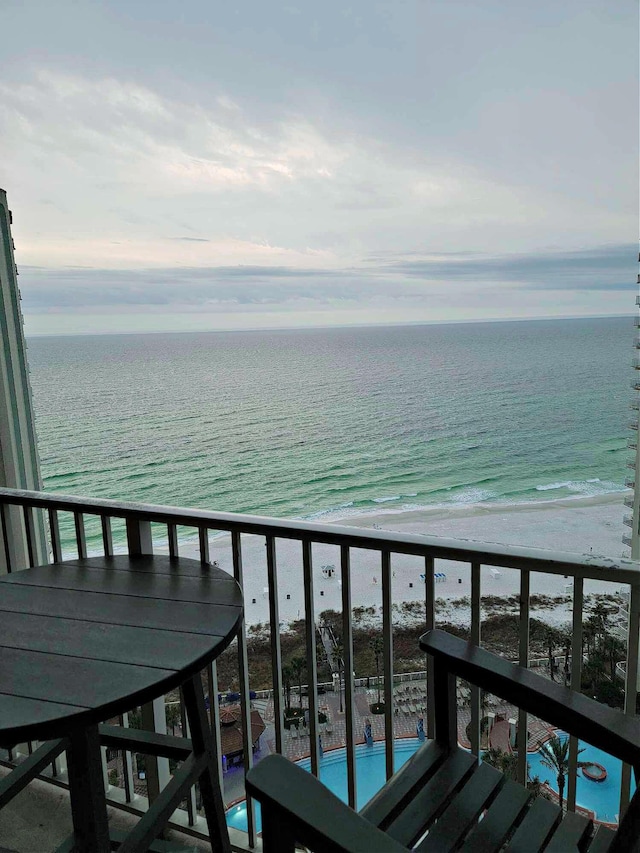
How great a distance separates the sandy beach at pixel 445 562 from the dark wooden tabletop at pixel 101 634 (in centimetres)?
1871

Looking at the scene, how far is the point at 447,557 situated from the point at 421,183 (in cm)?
3237

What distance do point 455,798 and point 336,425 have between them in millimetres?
36816

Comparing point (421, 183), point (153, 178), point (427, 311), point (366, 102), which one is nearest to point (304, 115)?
point (366, 102)

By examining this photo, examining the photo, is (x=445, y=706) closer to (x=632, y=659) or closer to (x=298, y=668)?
(x=632, y=659)

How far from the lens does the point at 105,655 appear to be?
121 cm

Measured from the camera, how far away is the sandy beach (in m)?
21.5

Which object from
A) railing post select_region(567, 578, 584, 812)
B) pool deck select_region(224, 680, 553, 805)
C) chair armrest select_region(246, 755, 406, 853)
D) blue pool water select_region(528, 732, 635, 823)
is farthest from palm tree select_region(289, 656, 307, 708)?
chair armrest select_region(246, 755, 406, 853)

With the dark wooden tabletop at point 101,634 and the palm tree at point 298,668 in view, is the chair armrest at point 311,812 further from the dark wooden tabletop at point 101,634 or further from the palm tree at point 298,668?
the palm tree at point 298,668

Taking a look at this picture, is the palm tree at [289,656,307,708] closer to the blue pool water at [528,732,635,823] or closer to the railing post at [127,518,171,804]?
the blue pool water at [528,732,635,823]

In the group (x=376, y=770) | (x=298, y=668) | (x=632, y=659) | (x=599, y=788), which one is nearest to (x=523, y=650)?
(x=632, y=659)

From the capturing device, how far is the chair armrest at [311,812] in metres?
0.76

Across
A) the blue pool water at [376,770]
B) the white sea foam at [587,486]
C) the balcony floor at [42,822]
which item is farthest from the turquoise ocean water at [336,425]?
the balcony floor at [42,822]

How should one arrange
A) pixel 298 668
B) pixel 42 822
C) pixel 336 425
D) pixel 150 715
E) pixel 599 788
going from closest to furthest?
pixel 150 715 < pixel 42 822 < pixel 599 788 < pixel 298 668 < pixel 336 425

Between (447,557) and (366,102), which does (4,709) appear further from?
(366,102)
